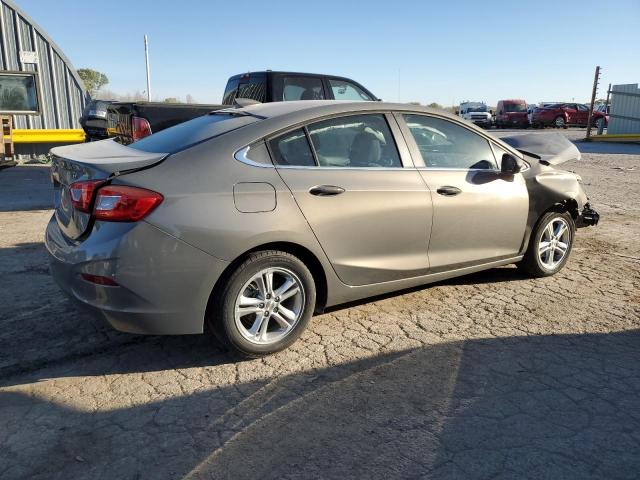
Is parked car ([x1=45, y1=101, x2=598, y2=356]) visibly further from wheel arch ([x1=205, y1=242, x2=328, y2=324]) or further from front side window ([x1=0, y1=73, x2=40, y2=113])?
front side window ([x1=0, y1=73, x2=40, y2=113])

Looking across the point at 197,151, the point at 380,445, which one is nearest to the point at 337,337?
the point at 380,445

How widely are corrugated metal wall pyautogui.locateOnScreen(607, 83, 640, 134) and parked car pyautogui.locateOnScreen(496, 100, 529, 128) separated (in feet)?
34.7

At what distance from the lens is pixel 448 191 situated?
421 centimetres

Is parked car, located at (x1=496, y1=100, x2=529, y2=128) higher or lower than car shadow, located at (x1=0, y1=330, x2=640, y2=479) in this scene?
higher

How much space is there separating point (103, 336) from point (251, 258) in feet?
4.38

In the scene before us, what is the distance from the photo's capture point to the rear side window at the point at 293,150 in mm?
3535

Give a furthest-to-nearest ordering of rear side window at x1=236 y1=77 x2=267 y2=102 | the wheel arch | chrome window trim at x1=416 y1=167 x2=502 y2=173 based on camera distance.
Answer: rear side window at x1=236 y1=77 x2=267 y2=102, chrome window trim at x1=416 y1=167 x2=502 y2=173, the wheel arch

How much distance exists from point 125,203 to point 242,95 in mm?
6511

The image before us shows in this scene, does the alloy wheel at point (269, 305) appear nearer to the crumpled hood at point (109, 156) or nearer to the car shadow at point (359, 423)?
the car shadow at point (359, 423)

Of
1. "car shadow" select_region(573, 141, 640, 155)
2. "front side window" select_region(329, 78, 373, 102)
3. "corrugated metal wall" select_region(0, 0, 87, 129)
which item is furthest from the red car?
"front side window" select_region(329, 78, 373, 102)

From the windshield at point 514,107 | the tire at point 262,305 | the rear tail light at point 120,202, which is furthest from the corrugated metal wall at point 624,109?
the rear tail light at point 120,202

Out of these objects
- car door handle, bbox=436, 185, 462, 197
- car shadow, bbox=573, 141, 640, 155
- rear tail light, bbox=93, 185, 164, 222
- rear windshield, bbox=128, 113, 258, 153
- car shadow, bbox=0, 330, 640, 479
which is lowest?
car shadow, bbox=0, 330, 640, 479

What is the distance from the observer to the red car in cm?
3641

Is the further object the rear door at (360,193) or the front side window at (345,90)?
the front side window at (345,90)
